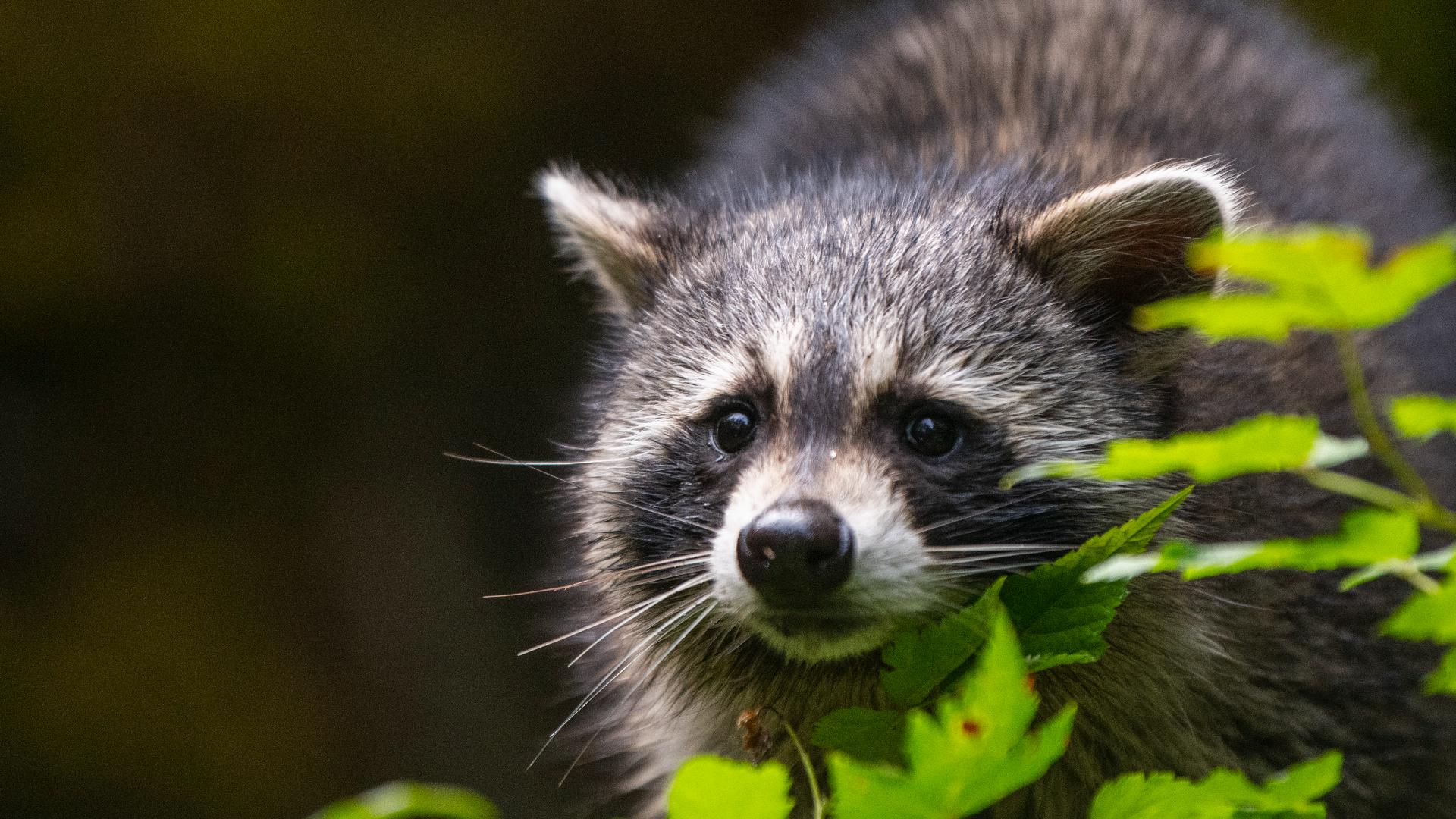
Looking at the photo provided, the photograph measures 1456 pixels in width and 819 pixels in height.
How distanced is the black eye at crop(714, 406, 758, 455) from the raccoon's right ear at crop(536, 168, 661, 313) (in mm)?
667

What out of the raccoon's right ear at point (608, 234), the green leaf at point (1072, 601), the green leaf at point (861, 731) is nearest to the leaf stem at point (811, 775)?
the green leaf at point (861, 731)

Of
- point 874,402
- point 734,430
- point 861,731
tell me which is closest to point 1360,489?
point 861,731

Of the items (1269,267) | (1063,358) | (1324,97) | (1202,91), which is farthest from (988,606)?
(1324,97)

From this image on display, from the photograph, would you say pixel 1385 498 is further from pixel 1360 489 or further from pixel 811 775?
pixel 811 775

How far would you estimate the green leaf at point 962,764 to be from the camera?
1.70 metres

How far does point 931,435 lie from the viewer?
319 cm

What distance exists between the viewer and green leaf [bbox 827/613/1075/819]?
1.70 m

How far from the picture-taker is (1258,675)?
354cm

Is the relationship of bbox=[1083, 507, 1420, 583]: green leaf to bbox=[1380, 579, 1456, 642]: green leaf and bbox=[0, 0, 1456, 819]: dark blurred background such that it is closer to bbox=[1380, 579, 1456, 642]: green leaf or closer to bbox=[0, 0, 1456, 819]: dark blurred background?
bbox=[1380, 579, 1456, 642]: green leaf

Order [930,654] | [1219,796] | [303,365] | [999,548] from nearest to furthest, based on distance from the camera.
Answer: [1219,796], [930,654], [999,548], [303,365]

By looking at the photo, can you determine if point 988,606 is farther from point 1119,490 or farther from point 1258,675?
point 1258,675

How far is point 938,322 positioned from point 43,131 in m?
4.70

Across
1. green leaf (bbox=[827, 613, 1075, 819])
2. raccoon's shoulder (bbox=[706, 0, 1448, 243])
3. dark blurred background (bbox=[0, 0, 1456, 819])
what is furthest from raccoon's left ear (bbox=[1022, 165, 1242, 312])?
dark blurred background (bbox=[0, 0, 1456, 819])

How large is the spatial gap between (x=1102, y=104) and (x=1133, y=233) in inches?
56.8
